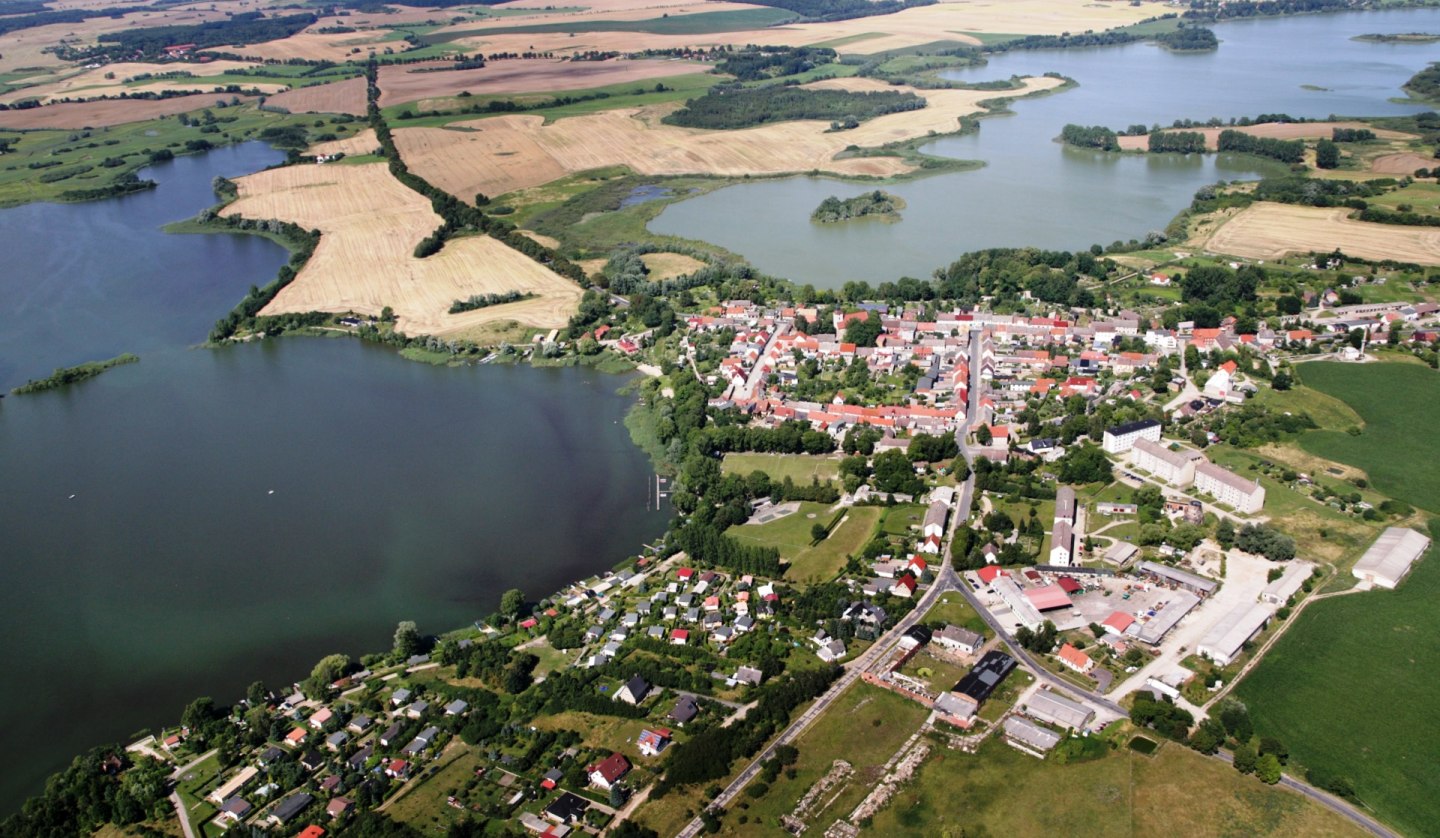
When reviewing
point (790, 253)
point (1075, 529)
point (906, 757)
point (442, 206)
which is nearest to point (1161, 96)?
point (790, 253)

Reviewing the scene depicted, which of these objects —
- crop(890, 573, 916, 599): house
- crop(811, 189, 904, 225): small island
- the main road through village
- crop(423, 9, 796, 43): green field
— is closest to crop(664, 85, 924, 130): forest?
crop(811, 189, 904, 225): small island

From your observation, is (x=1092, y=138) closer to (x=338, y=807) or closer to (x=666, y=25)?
(x=338, y=807)

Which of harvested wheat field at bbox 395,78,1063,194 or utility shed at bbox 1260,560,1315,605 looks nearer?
utility shed at bbox 1260,560,1315,605

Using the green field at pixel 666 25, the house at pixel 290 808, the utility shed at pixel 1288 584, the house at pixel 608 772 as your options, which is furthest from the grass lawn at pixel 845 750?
the green field at pixel 666 25

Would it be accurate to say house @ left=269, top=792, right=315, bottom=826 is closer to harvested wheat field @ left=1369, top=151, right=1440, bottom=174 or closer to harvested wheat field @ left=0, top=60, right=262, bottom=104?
harvested wheat field @ left=1369, top=151, right=1440, bottom=174

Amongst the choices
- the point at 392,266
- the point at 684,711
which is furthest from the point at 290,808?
the point at 392,266

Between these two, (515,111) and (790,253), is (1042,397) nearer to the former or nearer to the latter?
(790,253)

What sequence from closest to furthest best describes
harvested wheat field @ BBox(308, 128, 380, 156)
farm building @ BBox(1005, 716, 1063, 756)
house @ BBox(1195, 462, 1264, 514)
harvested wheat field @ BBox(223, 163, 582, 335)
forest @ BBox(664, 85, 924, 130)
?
farm building @ BBox(1005, 716, 1063, 756) < house @ BBox(1195, 462, 1264, 514) < harvested wheat field @ BBox(223, 163, 582, 335) < harvested wheat field @ BBox(308, 128, 380, 156) < forest @ BBox(664, 85, 924, 130)
